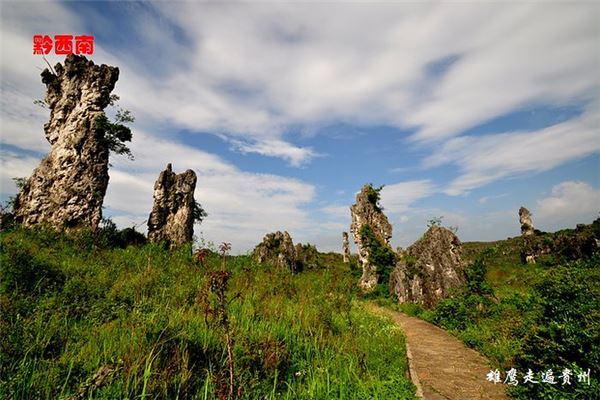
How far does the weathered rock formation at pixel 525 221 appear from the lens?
65000 mm

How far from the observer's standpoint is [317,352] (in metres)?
5.82

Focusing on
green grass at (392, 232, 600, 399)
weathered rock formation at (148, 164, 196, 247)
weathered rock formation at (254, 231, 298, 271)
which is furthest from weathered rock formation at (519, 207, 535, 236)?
weathered rock formation at (148, 164, 196, 247)

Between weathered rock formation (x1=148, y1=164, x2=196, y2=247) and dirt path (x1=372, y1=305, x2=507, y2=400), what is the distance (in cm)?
1792

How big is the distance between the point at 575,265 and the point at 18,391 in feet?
33.6

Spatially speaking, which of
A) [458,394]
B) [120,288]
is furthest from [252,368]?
[120,288]

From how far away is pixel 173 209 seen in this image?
76.2ft

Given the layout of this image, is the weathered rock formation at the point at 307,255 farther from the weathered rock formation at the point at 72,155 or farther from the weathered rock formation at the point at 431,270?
the weathered rock formation at the point at 72,155

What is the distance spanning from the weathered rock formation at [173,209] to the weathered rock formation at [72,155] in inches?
162

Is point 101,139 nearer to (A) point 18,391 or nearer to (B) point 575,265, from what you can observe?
(A) point 18,391

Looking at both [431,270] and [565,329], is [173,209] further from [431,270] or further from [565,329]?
[565,329]

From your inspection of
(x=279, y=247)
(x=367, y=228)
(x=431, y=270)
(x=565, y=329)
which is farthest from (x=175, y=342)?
(x=279, y=247)

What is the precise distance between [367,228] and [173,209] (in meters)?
17.2

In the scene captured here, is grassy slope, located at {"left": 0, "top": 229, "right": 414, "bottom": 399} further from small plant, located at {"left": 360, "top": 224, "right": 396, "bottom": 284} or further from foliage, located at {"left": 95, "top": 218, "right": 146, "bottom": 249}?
small plant, located at {"left": 360, "top": 224, "right": 396, "bottom": 284}

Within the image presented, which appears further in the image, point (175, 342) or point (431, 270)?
point (431, 270)
